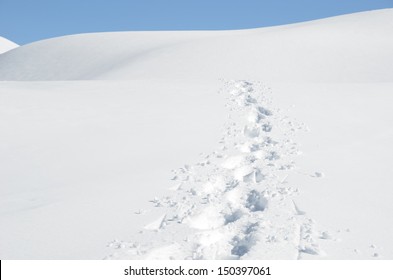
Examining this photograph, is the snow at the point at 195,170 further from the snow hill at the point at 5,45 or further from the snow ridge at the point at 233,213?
the snow hill at the point at 5,45

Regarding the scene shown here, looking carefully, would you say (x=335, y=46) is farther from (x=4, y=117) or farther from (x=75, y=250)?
(x=75, y=250)

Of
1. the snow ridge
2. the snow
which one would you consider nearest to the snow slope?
the snow

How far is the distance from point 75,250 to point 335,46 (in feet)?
97.0

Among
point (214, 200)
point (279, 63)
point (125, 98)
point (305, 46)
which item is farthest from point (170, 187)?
point (305, 46)

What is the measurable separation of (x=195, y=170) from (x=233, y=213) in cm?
131

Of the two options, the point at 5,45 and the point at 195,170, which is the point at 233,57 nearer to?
the point at 195,170

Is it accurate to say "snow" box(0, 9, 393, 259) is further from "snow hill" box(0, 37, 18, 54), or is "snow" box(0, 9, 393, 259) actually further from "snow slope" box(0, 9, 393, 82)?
"snow hill" box(0, 37, 18, 54)

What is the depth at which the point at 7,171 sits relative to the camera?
548 cm

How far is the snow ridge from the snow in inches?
0.7

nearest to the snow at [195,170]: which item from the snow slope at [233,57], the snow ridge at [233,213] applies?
the snow ridge at [233,213]

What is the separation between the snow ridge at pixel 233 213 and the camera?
364 centimetres

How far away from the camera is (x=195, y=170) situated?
18.3 feet

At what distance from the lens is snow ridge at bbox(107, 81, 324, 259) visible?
364cm

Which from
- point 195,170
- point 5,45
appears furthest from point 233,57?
point 5,45
